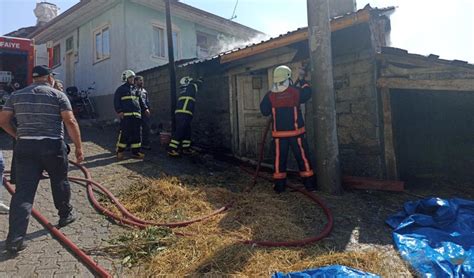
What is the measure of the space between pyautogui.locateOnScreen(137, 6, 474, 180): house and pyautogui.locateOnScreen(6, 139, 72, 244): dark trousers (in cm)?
405

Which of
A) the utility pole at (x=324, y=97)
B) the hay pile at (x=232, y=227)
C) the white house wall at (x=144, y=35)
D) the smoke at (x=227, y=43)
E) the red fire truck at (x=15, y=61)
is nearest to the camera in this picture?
the hay pile at (x=232, y=227)

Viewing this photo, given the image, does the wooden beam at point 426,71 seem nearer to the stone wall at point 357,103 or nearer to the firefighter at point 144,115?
the stone wall at point 357,103

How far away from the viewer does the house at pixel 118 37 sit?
37.9ft

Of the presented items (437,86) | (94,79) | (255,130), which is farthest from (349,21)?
(94,79)

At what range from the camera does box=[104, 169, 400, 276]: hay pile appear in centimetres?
303

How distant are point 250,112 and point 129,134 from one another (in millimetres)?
2812

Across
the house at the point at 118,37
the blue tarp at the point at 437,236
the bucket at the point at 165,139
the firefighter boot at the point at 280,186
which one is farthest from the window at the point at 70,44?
the blue tarp at the point at 437,236

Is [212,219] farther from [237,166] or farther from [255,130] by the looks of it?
[255,130]

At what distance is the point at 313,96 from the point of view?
5.45 m

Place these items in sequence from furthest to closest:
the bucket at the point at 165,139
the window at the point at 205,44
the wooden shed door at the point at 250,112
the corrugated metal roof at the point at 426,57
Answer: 1. the window at the point at 205,44
2. the bucket at the point at 165,139
3. the wooden shed door at the point at 250,112
4. the corrugated metal roof at the point at 426,57

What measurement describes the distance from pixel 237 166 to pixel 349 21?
3655 mm

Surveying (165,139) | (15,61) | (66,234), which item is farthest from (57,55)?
(66,234)

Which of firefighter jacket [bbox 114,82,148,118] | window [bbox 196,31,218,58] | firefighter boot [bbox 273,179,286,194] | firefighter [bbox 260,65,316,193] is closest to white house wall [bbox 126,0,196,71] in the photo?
window [bbox 196,31,218,58]

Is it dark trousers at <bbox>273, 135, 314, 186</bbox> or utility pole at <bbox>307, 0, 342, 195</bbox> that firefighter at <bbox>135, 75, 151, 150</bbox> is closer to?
dark trousers at <bbox>273, 135, 314, 186</bbox>
